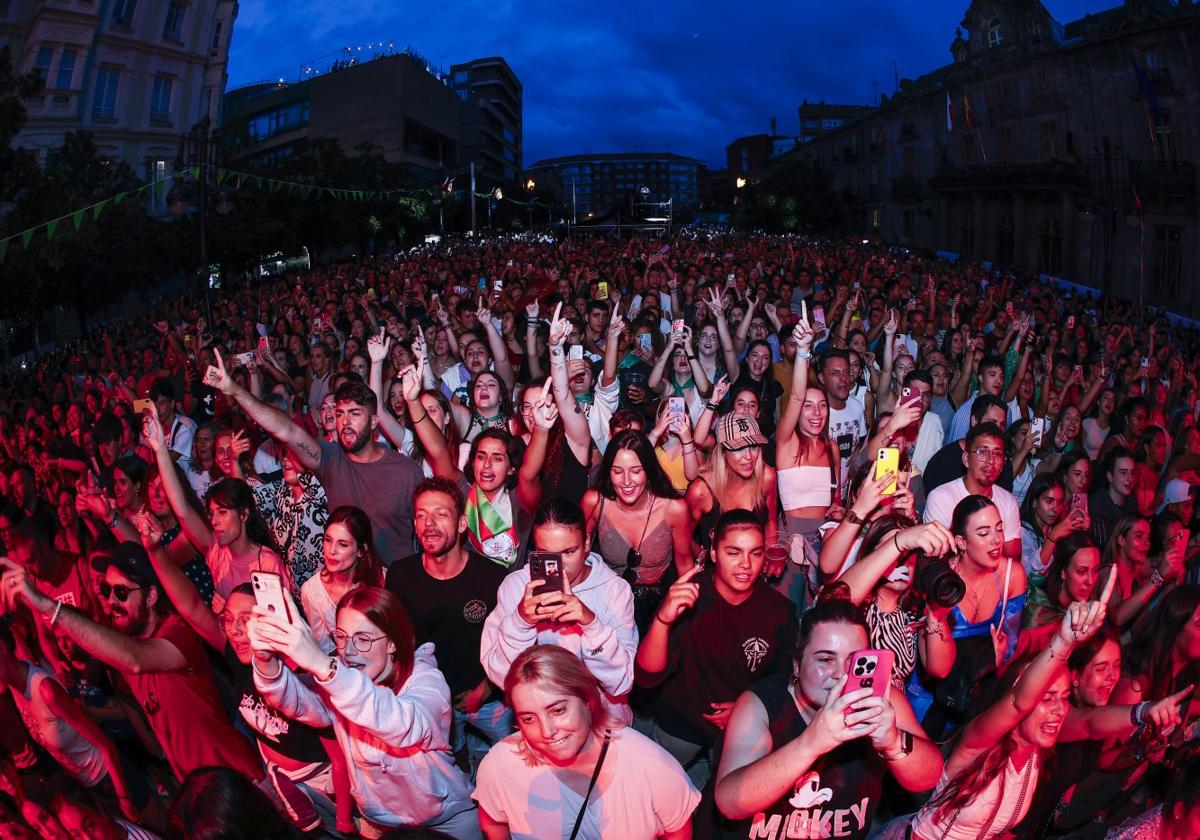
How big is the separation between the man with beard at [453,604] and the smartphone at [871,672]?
2.09 meters

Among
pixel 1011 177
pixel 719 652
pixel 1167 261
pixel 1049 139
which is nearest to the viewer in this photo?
pixel 719 652

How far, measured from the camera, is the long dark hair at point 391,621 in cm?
330

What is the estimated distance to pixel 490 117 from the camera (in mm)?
99688

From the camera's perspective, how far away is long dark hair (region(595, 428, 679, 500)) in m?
4.75

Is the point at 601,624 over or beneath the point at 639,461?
beneath

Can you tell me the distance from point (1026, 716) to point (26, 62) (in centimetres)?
4145

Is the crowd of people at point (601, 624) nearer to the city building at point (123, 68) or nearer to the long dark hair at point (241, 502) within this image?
the long dark hair at point (241, 502)

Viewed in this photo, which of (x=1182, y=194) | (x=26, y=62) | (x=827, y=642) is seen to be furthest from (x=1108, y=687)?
(x=26, y=62)

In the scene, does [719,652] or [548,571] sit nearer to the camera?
[548,571]

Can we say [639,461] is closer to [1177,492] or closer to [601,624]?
[601,624]

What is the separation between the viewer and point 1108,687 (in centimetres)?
358

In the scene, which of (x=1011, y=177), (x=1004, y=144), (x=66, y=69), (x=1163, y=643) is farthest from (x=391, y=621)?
(x=66, y=69)

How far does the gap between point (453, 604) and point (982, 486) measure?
286 centimetres

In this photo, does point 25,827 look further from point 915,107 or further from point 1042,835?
point 915,107
